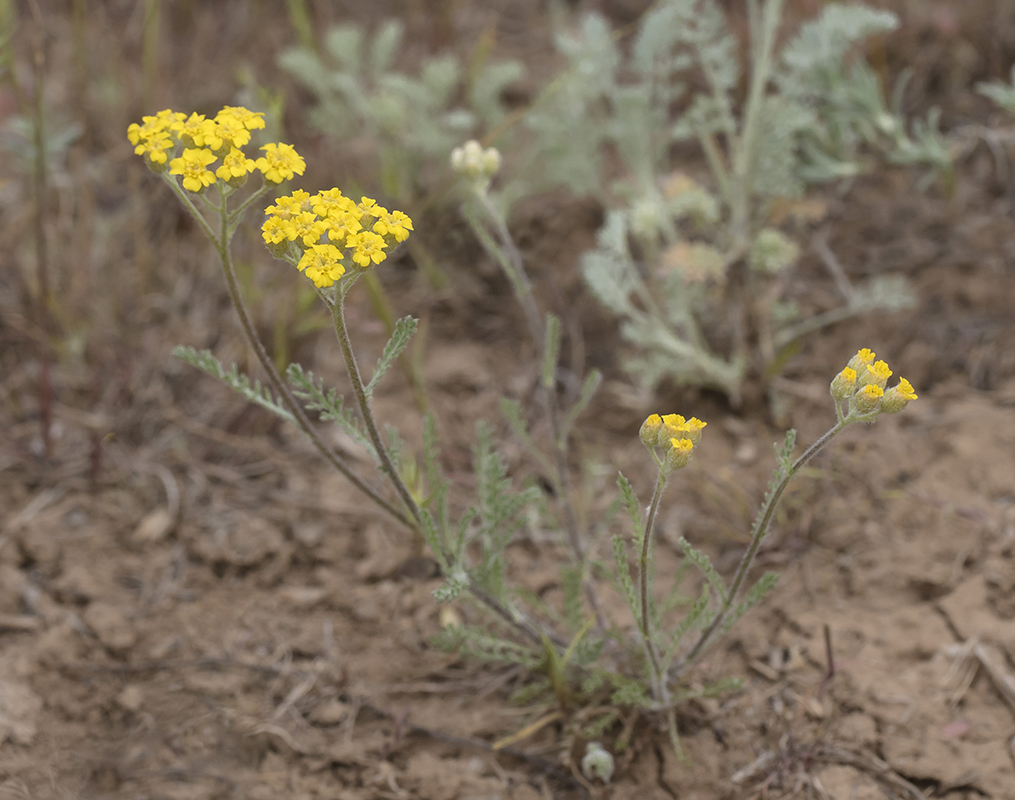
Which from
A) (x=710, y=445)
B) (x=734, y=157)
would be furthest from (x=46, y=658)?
(x=734, y=157)

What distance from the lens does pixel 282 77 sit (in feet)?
12.7

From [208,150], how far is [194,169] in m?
0.05

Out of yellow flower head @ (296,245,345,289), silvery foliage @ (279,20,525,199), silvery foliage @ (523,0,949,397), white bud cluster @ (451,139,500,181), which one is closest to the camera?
yellow flower head @ (296,245,345,289)

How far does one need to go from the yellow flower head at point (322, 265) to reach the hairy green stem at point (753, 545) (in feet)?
2.85

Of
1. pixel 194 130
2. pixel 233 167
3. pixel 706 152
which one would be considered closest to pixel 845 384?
pixel 233 167

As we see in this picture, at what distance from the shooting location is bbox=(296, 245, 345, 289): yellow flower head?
4.64 feet

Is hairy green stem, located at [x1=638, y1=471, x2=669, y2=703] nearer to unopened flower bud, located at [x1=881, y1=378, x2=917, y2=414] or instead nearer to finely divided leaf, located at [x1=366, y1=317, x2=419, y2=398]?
unopened flower bud, located at [x1=881, y1=378, x2=917, y2=414]

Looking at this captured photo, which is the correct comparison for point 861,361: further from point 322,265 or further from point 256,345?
point 256,345

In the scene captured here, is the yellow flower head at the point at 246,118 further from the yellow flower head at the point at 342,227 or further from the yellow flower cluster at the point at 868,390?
the yellow flower cluster at the point at 868,390

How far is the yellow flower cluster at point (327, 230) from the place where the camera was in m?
1.44

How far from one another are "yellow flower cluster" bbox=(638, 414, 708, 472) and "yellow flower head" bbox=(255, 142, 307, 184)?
81 cm

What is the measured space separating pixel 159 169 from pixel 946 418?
2360 mm

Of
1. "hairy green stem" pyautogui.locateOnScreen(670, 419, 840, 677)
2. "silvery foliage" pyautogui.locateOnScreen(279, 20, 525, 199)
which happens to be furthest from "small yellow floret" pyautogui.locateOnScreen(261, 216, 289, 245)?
"silvery foliage" pyautogui.locateOnScreen(279, 20, 525, 199)

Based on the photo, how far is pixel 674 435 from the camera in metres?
1.47
